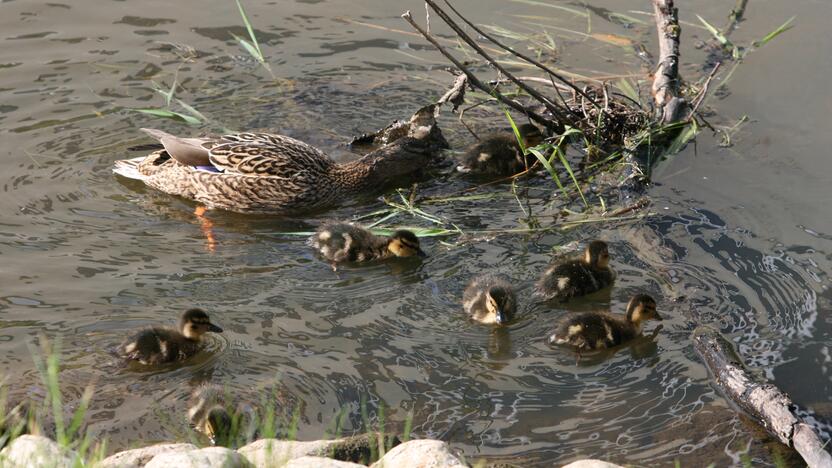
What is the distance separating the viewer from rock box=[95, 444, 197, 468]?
13.1ft

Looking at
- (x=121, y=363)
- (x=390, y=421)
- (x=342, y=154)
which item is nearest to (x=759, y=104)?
(x=342, y=154)

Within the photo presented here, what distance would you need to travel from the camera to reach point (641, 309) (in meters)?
5.22

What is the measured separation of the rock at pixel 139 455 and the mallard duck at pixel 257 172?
9.04 feet

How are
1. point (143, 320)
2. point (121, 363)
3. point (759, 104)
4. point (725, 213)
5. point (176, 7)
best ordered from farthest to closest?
point (176, 7) → point (759, 104) → point (725, 213) → point (143, 320) → point (121, 363)

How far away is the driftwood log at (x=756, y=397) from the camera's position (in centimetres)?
427

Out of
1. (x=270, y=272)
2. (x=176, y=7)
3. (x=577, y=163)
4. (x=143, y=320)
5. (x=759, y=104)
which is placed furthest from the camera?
(x=176, y=7)

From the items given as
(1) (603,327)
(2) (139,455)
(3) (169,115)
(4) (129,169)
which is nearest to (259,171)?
(3) (169,115)

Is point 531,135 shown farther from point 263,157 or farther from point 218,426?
point 218,426

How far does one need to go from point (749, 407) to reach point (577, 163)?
8.91ft

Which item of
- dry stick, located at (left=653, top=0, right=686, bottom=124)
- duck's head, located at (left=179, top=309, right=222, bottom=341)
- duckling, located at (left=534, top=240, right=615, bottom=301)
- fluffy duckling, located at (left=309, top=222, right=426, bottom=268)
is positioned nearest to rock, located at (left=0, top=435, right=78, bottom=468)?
duck's head, located at (left=179, top=309, right=222, bottom=341)

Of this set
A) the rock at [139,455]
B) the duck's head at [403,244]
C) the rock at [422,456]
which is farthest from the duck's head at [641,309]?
the rock at [139,455]

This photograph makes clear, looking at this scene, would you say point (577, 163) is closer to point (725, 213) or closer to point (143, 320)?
point (725, 213)

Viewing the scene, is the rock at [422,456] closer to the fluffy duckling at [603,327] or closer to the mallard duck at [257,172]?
the fluffy duckling at [603,327]

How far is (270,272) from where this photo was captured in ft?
19.3
